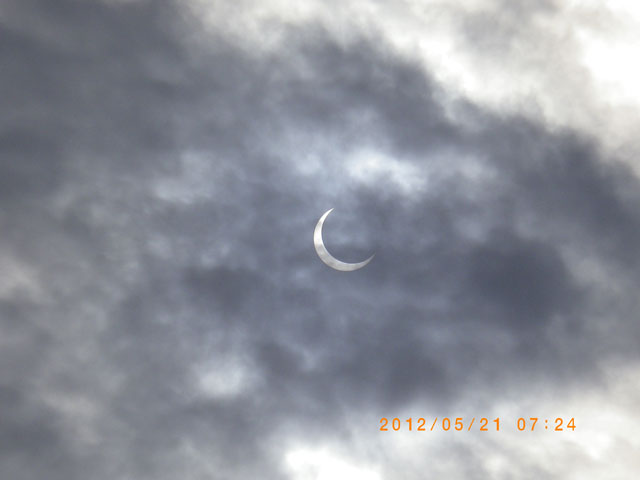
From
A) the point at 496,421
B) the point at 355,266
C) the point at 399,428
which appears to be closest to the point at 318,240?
the point at 355,266

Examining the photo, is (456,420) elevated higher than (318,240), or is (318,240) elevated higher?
(318,240)

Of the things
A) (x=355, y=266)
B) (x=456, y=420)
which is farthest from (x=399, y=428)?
(x=355, y=266)

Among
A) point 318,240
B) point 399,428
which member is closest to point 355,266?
point 318,240

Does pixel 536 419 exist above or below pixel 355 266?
below

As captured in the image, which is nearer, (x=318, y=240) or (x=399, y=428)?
(x=318, y=240)

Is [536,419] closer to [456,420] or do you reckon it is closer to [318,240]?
[456,420]

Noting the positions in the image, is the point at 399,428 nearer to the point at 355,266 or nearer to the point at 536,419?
the point at 536,419

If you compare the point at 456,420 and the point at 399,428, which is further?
the point at 399,428
